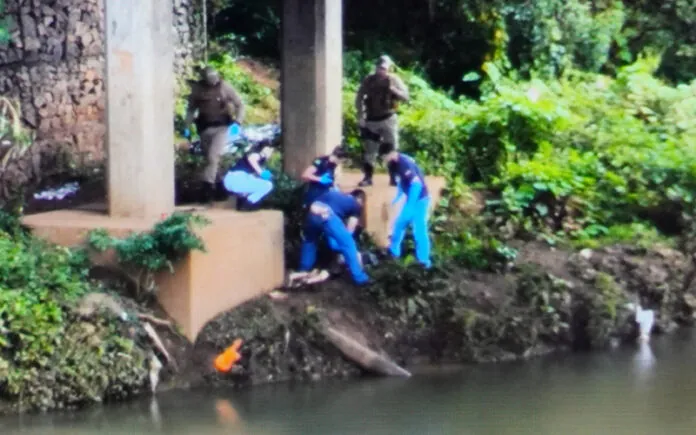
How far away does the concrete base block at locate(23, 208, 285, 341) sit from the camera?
Answer: 39.4ft

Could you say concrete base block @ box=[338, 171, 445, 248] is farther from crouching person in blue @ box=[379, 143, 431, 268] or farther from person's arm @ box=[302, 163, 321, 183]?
person's arm @ box=[302, 163, 321, 183]

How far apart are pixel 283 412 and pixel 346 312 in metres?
1.85

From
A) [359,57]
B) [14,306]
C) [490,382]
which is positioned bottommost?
[490,382]

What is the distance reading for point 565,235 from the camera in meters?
15.8

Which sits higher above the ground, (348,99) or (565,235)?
(348,99)

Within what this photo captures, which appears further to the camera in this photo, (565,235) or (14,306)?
(565,235)

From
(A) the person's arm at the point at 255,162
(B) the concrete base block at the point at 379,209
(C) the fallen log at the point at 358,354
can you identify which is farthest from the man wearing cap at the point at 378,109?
(C) the fallen log at the point at 358,354

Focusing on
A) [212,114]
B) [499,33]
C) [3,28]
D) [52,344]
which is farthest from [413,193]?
[499,33]

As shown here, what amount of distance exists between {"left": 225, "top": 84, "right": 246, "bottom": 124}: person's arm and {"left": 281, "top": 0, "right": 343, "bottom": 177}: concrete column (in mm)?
1017

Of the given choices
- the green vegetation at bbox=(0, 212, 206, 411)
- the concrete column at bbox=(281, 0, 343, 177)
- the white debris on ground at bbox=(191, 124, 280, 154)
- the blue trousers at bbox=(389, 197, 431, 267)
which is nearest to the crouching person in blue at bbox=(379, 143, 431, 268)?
the blue trousers at bbox=(389, 197, 431, 267)

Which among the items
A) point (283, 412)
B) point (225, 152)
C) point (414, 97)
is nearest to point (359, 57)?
point (414, 97)

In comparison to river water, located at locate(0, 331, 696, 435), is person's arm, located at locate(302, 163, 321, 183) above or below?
above

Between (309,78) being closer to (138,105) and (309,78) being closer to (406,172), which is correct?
(406,172)

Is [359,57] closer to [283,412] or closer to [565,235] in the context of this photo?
[565,235]
